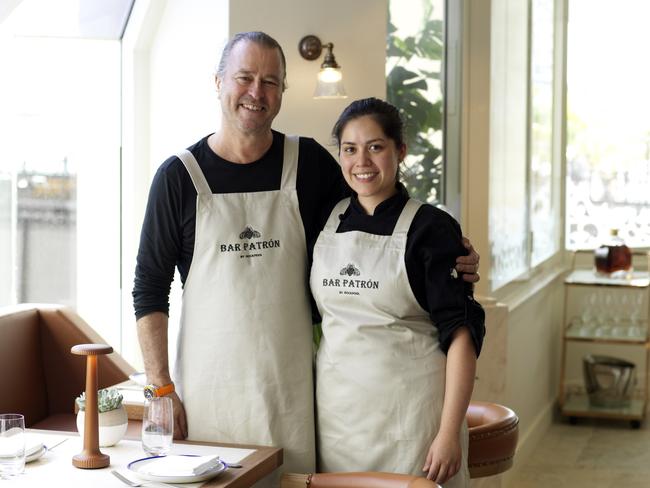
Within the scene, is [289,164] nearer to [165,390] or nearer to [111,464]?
[165,390]

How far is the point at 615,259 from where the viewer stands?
21.8 ft

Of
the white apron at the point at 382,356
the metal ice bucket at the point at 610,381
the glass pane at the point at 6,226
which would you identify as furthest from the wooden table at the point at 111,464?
the metal ice bucket at the point at 610,381

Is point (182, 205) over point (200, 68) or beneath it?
beneath

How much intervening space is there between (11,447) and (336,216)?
95 cm

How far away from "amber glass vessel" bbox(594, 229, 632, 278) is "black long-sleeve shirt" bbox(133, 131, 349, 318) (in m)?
4.47

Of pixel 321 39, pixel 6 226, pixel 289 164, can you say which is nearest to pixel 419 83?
pixel 321 39

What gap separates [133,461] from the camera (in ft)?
7.29

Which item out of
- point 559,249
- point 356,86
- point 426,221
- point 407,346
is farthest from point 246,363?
point 559,249

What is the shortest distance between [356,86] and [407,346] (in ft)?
5.37

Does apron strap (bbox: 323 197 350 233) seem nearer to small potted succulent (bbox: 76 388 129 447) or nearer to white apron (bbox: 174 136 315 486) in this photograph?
white apron (bbox: 174 136 315 486)

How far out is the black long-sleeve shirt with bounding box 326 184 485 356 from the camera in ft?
7.63

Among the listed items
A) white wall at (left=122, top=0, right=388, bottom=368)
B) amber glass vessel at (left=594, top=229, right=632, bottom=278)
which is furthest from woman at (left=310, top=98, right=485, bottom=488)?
amber glass vessel at (left=594, top=229, right=632, bottom=278)

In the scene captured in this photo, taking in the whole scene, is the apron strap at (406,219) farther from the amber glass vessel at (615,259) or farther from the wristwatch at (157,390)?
the amber glass vessel at (615,259)

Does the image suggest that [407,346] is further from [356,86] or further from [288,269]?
[356,86]
